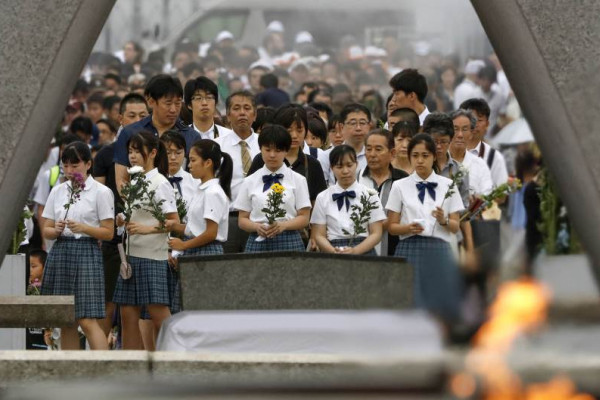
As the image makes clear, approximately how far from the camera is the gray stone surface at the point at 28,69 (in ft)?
26.0

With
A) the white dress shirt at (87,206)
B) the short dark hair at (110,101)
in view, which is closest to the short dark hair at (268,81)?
the short dark hair at (110,101)

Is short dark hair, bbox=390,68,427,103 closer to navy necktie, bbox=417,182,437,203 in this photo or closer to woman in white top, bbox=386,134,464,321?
woman in white top, bbox=386,134,464,321

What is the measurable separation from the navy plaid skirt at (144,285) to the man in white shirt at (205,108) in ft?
5.10

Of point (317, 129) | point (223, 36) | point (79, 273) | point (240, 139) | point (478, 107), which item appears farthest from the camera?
point (223, 36)

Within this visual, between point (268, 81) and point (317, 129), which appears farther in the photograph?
point (268, 81)

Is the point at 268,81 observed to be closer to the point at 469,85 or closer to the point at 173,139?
the point at 469,85

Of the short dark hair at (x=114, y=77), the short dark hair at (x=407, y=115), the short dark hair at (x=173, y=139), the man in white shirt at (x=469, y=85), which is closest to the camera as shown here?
the short dark hair at (x=173, y=139)

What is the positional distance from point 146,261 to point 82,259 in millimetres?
435

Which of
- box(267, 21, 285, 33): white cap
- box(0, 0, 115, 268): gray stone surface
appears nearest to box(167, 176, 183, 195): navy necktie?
box(0, 0, 115, 268): gray stone surface

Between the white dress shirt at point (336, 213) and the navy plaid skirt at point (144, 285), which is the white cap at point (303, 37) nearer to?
the white dress shirt at point (336, 213)

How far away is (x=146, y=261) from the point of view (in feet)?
33.3

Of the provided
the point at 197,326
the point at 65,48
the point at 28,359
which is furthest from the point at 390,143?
the point at 28,359

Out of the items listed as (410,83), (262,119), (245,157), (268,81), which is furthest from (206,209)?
(268,81)

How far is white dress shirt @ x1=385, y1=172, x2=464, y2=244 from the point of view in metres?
9.92
